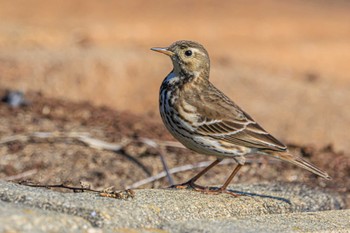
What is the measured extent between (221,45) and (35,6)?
210 inches

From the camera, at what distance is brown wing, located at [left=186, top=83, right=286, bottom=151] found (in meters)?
6.51

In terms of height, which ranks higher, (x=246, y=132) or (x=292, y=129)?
(x=246, y=132)

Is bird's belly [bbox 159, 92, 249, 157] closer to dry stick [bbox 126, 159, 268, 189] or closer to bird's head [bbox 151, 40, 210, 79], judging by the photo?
bird's head [bbox 151, 40, 210, 79]

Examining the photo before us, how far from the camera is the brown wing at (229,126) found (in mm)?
6508

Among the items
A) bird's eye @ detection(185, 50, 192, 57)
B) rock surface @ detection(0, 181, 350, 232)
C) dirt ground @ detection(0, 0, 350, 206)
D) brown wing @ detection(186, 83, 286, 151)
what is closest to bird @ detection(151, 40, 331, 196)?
brown wing @ detection(186, 83, 286, 151)

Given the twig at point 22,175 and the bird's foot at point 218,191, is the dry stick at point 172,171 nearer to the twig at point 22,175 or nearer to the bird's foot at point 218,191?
the twig at point 22,175

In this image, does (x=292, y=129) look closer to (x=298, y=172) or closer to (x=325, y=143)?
(x=325, y=143)

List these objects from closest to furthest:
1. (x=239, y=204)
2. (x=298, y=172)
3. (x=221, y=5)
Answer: (x=239, y=204), (x=298, y=172), (x=221, y=5)

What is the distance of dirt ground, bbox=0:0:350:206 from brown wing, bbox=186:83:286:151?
1053 millimetres

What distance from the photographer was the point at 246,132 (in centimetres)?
662

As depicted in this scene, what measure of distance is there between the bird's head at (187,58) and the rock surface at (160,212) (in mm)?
1167

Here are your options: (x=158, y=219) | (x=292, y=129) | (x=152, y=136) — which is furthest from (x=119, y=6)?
(x=158, y=219)

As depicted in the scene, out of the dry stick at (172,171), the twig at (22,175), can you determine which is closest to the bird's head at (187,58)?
the dry stick at (172,171)

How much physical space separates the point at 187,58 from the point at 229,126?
30.3 inches
